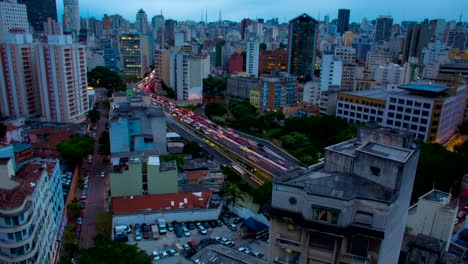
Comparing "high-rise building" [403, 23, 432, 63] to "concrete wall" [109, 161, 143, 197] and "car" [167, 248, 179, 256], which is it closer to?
"concrete wall" [109, 161, 143, 197]

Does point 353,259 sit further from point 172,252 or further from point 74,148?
point 74,148

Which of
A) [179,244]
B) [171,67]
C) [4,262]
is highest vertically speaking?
[171,67]

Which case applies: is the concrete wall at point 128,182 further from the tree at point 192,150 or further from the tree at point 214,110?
the tree at point 214,110

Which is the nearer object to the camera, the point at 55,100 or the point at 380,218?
the point at 380,218

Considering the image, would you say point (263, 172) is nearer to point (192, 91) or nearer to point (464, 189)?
point (464, 189)

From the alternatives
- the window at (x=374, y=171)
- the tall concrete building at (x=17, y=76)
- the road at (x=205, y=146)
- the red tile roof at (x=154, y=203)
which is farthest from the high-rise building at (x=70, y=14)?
the window at (x=374, y=171)

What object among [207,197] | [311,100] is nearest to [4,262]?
[207,197]
